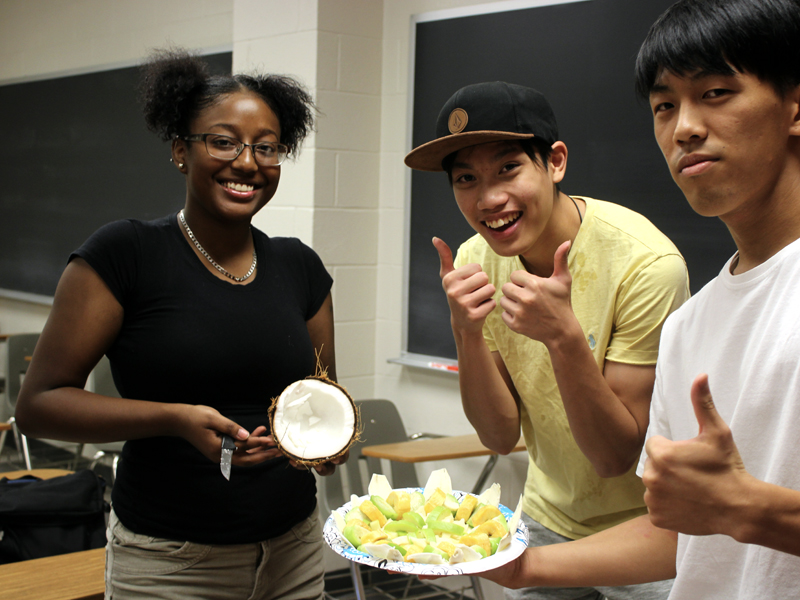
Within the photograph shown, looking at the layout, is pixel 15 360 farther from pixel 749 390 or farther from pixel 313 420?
pixel 749 390

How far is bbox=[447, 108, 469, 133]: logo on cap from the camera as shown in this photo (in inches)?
55.2

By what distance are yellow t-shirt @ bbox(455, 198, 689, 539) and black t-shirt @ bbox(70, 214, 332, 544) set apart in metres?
0.52

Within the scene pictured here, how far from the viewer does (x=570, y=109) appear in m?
2.83

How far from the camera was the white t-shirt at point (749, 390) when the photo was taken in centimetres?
85

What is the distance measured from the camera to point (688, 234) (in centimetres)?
256

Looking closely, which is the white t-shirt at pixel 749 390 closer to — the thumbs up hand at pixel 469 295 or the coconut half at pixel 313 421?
the thumbs up hand at pixel 469 295

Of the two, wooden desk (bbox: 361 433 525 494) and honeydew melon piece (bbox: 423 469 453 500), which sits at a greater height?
honeydew melon piece (bbox: 423 469 453 500)

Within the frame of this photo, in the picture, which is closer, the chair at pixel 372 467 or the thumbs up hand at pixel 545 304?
the thumbs up hand at pixel 545 304

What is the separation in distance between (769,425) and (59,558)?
173 cm

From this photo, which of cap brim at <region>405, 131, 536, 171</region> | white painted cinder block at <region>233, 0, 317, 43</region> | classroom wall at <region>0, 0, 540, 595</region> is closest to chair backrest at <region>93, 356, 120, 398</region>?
classroom wall at <region>0, 0, 540, 595</region>

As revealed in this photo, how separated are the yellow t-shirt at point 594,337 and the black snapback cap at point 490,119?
0.78 ft

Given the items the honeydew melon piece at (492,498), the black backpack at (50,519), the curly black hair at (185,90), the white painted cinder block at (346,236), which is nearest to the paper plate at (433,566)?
the honeydew melon piece at (492,498)

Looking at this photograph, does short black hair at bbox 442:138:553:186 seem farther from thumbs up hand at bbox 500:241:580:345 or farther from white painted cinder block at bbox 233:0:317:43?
white painted cinder block at bbox 233:0:317:43

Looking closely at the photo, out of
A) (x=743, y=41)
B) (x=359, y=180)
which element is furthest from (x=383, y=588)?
(x=743, y=41)
